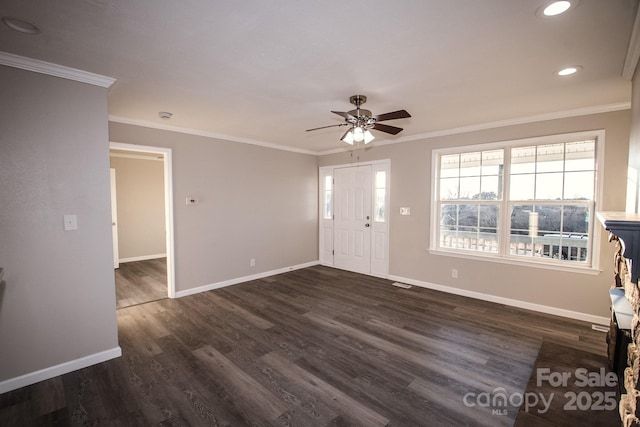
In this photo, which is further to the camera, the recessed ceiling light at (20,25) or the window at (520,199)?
the window at (520,199)

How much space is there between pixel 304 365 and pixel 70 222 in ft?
7.96

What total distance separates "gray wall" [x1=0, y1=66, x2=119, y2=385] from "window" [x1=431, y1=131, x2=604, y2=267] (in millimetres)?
4452

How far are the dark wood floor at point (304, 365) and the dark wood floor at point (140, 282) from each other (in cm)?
36

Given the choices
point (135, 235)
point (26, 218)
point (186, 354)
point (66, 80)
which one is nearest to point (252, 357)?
point (186, 354)

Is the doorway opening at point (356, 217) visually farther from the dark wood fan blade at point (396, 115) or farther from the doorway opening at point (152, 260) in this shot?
the doorway opening at point (152, 260)

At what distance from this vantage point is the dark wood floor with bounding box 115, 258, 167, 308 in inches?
168

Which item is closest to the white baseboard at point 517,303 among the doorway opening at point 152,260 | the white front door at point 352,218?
the white front door at point 352,218

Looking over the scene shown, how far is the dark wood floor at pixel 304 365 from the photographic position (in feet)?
6.52

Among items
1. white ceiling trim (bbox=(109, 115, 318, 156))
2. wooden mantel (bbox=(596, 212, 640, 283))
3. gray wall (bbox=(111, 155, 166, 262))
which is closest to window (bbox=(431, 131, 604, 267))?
wooden mantel (bbox=(596, 212, 640, 283))

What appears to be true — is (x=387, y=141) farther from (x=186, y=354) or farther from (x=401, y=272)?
(x=186, y=354)

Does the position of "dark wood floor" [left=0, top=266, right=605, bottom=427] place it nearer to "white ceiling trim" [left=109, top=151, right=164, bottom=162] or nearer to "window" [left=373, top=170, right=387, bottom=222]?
"window" [left=373, top=170, right=387, bottom=222]

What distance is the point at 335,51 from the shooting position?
6.78ft

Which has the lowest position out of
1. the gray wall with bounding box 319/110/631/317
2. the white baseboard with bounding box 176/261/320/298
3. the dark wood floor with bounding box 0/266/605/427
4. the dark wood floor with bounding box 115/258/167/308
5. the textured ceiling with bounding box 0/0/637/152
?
the dark wood floor with bounding box 0/266/605/427

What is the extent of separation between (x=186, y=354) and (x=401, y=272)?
3630 millimetres
